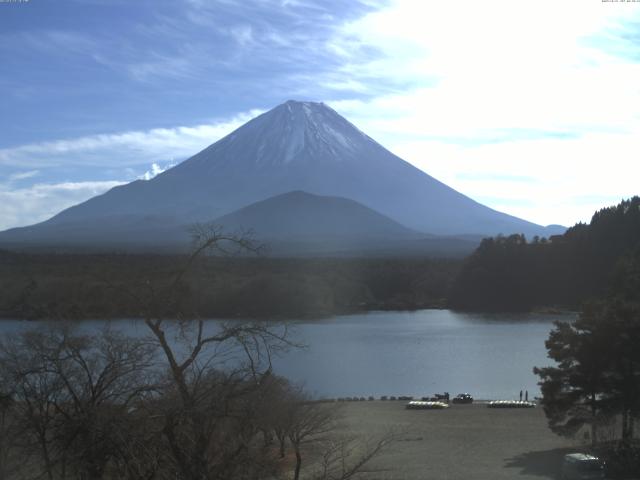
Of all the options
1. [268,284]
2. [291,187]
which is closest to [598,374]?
[268,284]


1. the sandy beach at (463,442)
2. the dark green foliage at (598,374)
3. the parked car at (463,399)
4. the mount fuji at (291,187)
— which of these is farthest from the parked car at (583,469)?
the mount fuji at (291,187)

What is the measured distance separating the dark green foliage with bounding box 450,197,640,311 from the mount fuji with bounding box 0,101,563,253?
45.8 meters

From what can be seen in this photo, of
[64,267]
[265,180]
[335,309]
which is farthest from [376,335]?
[265,180]

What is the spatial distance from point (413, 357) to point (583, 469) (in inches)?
581

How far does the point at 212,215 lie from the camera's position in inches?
3652

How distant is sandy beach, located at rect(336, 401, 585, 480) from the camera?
931 cm

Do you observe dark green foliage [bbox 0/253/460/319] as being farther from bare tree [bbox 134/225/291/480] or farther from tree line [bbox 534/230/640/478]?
bare tree [bbox 134/225/291/480]

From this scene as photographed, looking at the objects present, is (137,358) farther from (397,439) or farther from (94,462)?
(397,439)

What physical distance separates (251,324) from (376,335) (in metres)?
25.5

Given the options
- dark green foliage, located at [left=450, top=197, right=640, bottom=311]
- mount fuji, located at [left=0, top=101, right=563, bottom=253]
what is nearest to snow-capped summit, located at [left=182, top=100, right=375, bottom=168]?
mount fuji, located at [left=0, top=101, right=563, bottom=253]

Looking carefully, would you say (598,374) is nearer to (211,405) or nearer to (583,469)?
(583,469)

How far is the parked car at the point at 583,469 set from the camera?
26.8 ft

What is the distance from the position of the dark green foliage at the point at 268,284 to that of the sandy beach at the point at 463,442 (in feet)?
22.4

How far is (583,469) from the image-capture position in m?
8.23
